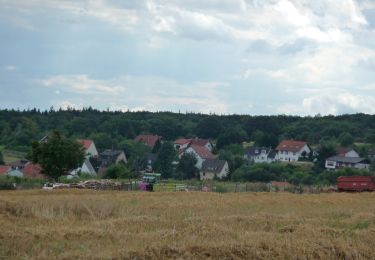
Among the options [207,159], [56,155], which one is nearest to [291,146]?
[207,159]

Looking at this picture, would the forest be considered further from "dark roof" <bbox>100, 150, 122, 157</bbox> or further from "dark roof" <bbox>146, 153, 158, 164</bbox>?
"dark roof" <bbox>100, 150, 122, 157</bbox>

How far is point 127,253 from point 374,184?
142 ft

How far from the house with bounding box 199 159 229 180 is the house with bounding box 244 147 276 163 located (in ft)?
48.4

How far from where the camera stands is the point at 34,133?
130125 mm

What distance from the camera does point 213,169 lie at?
96.6 meters

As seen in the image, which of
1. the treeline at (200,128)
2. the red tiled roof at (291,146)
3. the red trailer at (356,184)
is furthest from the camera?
the treeline at (200,128)

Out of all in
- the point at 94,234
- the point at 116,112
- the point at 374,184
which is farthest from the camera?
the point at 116,112

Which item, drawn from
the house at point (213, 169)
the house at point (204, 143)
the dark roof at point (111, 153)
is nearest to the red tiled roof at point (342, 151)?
the house at point (213, 169)

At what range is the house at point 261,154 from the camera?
11512 centimetres

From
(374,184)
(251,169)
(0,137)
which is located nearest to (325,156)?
(251,169)

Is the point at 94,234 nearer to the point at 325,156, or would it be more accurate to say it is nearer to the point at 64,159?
the point at 64,159

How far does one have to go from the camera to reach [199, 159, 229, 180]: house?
94.8 metres

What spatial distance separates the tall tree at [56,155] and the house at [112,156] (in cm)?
4764

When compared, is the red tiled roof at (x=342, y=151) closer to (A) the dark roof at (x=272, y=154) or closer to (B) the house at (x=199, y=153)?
(A) the dark roof at (x=272, y=154)
